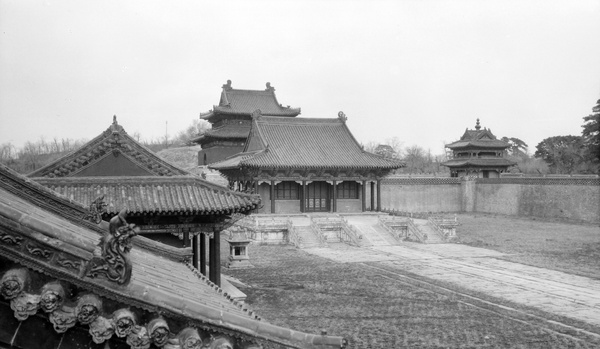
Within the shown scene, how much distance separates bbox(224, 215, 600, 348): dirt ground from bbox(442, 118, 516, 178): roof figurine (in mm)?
25386

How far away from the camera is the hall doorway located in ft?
121

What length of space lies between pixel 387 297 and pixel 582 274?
26.9 ft

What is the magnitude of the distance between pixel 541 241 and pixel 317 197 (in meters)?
14.1

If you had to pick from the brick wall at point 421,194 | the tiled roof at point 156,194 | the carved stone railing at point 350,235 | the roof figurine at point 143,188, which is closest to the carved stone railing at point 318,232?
the carved stone railing at point 350,235

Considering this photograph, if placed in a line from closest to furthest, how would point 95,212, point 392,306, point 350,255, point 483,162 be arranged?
point 95,212, point 392,306, point 350,255, point 483,162

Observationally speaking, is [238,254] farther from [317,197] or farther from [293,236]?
[317,197]

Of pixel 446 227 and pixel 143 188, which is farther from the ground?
pixel 143 188

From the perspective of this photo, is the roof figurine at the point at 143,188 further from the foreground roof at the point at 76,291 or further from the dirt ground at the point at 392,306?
the foreground roof at the point at 76,291

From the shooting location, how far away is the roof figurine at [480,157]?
51.4 m

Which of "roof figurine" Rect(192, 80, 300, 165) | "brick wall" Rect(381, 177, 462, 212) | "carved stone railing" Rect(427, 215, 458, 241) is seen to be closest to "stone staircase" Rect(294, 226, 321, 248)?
"carved stone railing" Rect(427, 215, 458, 241)

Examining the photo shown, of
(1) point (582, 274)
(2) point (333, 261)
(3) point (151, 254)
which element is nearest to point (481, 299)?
(1) point (582, 274)

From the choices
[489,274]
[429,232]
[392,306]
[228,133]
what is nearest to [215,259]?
[392,306]

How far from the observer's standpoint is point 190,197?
13398mm

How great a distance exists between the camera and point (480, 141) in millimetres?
52375
